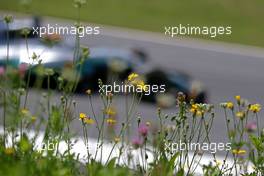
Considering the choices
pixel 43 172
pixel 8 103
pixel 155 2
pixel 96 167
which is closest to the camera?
pixel 43 172

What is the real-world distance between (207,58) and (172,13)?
2.62m

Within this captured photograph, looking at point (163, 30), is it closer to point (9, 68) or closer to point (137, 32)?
point (137, 32)

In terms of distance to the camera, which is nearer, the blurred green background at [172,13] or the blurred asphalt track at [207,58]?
the blurred asphalt track at [207,58]

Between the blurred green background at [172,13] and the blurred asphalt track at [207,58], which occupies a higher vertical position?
the blurred green background at [172,13]

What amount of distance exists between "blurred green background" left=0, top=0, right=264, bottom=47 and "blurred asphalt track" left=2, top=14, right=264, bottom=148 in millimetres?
351

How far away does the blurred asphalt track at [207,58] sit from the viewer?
952 inches

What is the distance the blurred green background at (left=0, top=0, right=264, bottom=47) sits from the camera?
2806 cm

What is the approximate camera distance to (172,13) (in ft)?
95.1

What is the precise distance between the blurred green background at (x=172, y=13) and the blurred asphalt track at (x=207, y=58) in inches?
13.8

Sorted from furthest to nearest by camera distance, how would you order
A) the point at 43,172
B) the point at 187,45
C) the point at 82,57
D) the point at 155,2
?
the point at 155,2, the point at 187,45, the point at 82,57, the point at 43,172

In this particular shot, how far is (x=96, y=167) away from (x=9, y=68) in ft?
1.86

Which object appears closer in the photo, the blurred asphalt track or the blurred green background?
the blurred asphalt track

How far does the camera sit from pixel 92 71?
16.2 metres

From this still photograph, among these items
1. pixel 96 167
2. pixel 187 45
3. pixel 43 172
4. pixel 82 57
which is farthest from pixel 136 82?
pixel 187 45
